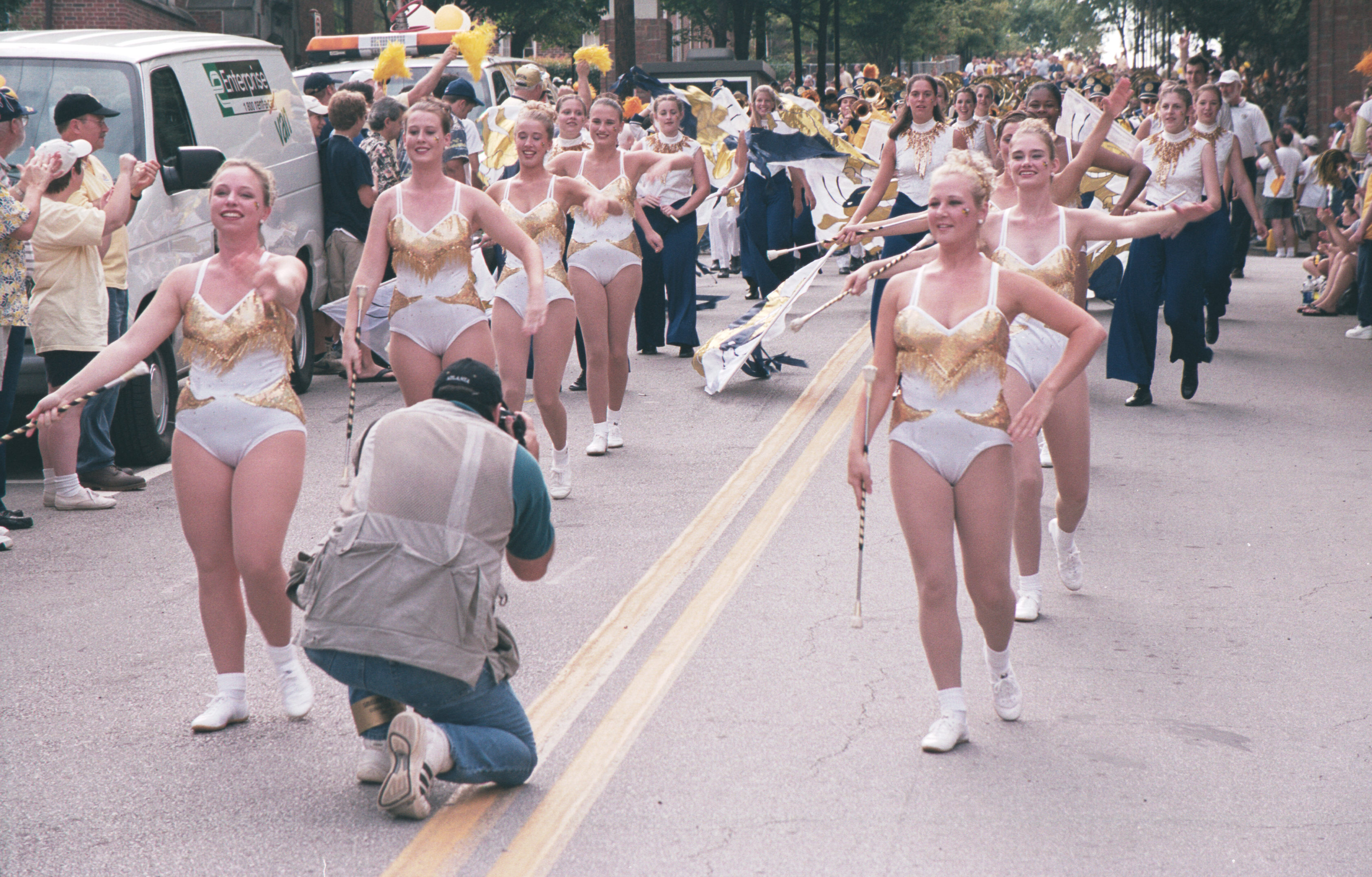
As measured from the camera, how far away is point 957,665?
4.64 m

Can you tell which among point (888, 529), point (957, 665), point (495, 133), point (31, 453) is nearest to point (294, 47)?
point (495, 133)

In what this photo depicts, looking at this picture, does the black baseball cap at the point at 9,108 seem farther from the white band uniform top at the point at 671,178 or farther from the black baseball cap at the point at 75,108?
the white band uniform top at the point at 671,178

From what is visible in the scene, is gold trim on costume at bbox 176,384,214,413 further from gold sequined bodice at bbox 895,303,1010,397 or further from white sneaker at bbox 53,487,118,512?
white sneaker at bbox 53,487,118,512

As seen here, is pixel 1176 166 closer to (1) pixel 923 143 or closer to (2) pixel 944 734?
(1) pixel 923 143

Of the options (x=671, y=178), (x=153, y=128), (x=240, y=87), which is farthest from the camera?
(x=671, y=178)

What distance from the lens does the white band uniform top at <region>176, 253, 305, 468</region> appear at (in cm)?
473

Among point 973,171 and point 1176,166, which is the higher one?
Answer: point 1176,166

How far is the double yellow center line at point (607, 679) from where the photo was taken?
396 cm

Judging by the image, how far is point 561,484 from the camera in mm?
8195

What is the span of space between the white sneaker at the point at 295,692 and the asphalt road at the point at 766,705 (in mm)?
50

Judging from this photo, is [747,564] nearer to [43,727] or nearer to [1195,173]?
[43,727]

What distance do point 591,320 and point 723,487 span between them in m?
1.37

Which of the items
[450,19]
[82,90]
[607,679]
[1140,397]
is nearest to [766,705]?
[607,679]

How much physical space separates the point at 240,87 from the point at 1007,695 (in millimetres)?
7975
